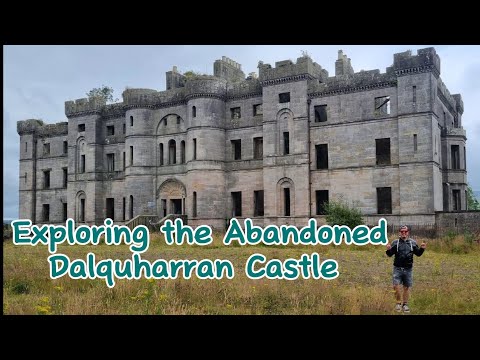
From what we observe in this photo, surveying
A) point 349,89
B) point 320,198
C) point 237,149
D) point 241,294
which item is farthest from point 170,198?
point 241,294

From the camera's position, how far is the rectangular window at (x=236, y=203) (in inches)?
1532

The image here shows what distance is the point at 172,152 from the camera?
41281 millimetres

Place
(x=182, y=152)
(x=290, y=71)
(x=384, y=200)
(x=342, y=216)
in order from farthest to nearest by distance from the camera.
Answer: (x=182, y=152) < (x=290, y=71) < (x=384, y=200) < (x=342, y=216)

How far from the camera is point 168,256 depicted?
74.1 ft

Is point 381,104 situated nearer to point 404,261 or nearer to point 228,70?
point 228,70

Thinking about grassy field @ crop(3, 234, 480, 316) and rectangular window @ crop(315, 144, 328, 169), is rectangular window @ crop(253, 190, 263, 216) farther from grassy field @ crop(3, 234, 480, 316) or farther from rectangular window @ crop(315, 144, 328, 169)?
grassy field @ crop(3, 234, 480, 316)

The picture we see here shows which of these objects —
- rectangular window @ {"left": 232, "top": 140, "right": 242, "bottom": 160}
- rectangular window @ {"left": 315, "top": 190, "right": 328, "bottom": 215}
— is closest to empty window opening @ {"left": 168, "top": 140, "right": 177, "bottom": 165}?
rectangular window @ {"left": 232, "top": 140, "right": 242, "bottom": 160}

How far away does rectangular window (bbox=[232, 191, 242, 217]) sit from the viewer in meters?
38.9

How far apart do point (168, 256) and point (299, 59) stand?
60.9 feet

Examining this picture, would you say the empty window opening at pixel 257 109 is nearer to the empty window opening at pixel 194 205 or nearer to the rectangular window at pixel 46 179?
the empty window opening at pixel 194 205

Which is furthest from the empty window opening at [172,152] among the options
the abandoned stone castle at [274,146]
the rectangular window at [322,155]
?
the rectangular window at [322,155]

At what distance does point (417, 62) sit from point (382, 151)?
230 inches

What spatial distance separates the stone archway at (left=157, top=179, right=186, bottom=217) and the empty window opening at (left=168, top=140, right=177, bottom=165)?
151 cm
